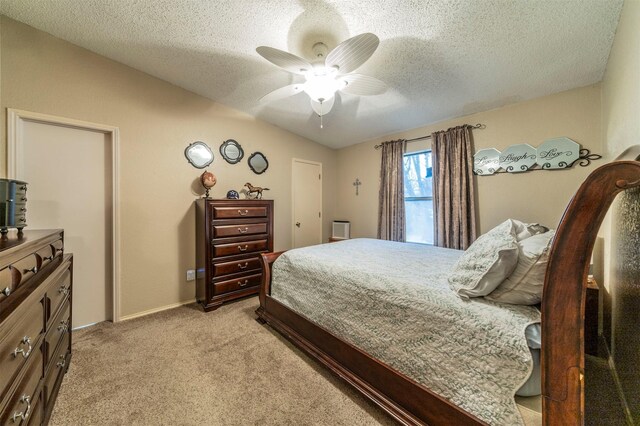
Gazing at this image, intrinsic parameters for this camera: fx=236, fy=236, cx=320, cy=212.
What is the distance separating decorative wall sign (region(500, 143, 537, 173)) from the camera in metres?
2.51

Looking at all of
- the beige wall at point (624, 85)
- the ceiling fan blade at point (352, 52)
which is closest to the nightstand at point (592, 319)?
the beige wall at point (624, 85)

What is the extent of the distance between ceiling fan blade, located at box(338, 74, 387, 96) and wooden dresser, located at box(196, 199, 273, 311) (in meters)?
1.74

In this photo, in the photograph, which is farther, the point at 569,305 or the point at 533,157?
the point at 533,157

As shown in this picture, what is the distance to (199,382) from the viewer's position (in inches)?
63.6

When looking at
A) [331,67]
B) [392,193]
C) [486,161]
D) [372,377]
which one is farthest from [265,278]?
[486,161]

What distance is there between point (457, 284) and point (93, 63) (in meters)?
3.67

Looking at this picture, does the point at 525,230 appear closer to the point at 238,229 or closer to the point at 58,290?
the point at 238,229

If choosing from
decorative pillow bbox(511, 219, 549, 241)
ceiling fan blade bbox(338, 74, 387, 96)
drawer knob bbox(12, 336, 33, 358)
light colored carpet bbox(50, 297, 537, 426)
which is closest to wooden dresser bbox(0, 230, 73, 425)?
drawer knob bbox(12, 336, 33, 358)

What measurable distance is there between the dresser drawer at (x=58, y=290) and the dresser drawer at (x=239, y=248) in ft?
3.91

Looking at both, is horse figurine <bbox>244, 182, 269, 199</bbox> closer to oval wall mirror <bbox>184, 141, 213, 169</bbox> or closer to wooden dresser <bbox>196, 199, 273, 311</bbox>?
wooden dresser <bbox>196, 199, 273, 311</bbox>

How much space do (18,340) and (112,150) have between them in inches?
85.5

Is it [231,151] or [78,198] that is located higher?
[231,151]

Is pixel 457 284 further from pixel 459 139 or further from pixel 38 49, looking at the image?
pixel 38 49

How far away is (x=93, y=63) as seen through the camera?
2.33 metres
